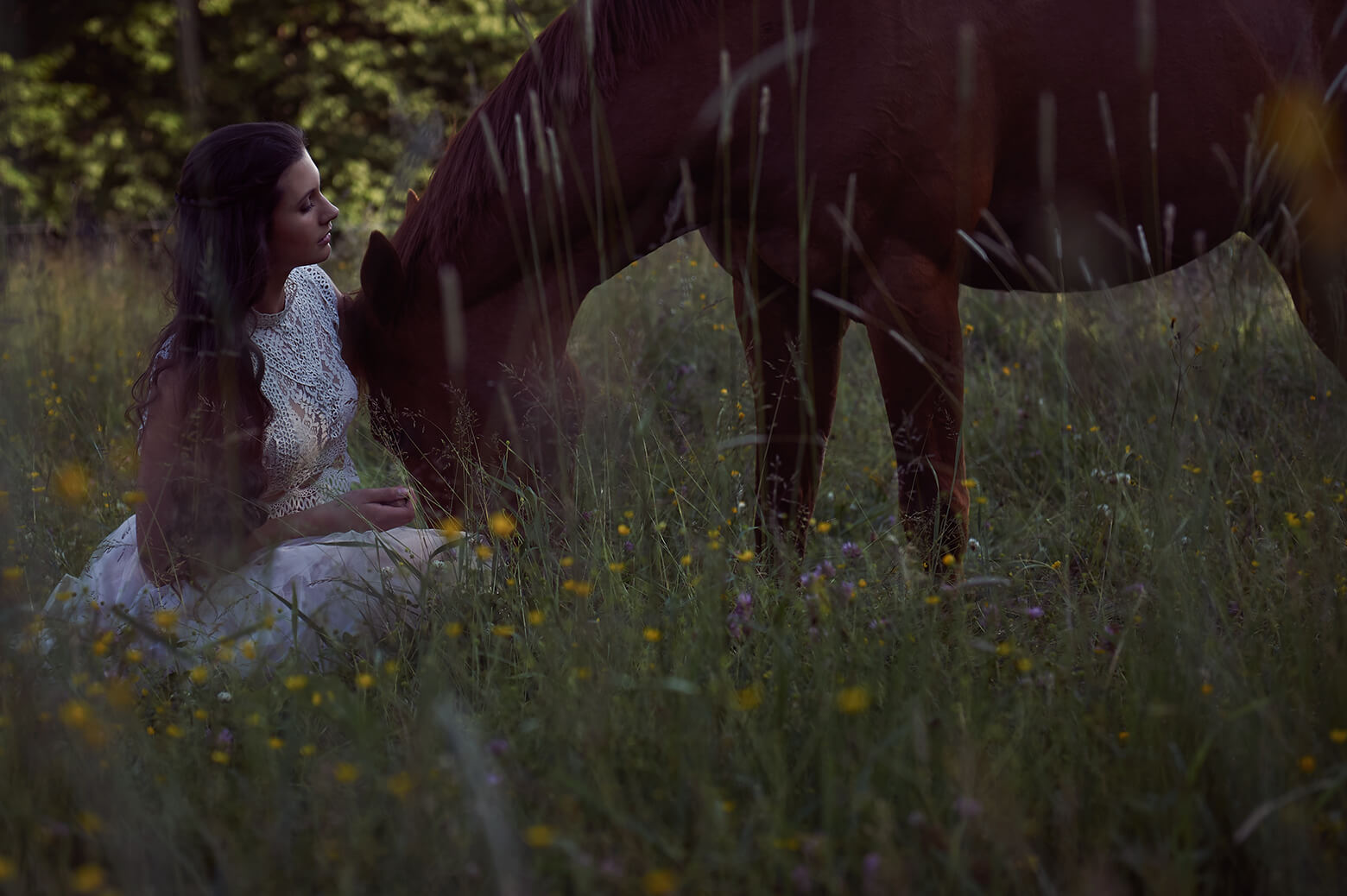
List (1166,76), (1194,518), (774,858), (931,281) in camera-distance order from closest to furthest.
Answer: (774,858) < (1194,518) < (931,281) < (1166,76)

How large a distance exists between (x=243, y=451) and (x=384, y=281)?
0.50 meters

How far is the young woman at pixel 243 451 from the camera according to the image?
7.23 feet

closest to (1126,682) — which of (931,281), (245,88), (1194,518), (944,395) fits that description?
(1194,518)

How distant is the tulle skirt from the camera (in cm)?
212

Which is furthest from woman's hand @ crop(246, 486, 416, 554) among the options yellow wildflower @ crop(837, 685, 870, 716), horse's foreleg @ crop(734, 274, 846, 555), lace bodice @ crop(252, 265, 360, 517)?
yellow wildflower @ crop(837, 685, 870, 716)

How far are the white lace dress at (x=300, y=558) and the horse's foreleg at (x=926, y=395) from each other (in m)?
1.03

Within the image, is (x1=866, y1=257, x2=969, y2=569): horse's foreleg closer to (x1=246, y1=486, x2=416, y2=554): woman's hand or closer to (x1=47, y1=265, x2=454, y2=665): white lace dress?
Result: (x1=47, y1=265, x2=454, y2=665): white lace dress

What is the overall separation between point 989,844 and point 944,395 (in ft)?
3.87

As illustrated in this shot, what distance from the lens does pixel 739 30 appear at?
2299 millimetres

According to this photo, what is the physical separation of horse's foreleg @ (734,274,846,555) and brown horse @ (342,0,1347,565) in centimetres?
1

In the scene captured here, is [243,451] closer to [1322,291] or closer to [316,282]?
[316,282]

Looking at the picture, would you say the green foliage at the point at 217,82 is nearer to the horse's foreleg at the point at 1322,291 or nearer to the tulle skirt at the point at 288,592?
the tulle skirt at the point at 288,592

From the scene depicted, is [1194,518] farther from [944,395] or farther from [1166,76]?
[1166,76]

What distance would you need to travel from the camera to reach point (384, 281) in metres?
2.25
